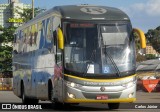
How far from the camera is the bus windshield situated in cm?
1667

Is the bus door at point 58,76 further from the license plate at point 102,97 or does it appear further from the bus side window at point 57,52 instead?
the license plate at point 102,97

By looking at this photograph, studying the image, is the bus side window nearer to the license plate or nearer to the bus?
the bus

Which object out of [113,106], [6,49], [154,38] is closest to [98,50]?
[113,106]

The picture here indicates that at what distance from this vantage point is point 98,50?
16828 mm

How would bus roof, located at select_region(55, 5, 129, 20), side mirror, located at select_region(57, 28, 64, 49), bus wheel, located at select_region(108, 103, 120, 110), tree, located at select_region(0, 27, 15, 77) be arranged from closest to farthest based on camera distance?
side mirror, located at select_region(57, 28, 64, 49), bus roof, located at select_region(55, 5, 129, 20), bus wheel, located at select_region(108, 103, 120, 110), tree, located at select_region(0, 27, 15, 77)

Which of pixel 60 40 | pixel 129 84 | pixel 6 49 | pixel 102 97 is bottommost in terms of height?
pixel 6 49

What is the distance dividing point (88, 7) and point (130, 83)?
3.15m

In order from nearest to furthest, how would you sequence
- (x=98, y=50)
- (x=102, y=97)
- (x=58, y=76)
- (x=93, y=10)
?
(x=102, y=97) < (x=98, y=50) < (x=58, y=76) < (x=93, y=10)

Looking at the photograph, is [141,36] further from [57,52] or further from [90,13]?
[57,52]

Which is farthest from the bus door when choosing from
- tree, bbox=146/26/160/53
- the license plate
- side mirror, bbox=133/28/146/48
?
tree, bbox=146/26/160/53

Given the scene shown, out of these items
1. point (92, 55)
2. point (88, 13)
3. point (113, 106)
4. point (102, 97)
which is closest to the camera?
point (102, 97)

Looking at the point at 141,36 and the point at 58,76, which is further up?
the point at 141,36

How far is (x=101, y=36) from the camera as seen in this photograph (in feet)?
55.8

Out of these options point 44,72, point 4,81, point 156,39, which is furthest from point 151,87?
point 156,39
